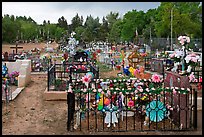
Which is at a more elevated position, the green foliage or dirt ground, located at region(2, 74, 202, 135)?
the green foliage

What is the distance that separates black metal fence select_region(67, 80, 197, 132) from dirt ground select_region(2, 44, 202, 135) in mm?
251

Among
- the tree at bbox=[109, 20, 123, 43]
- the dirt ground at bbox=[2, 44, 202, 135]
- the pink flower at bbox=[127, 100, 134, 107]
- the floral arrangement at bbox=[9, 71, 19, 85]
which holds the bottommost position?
the dirt ground at bbox=[2, 44, 202, 135]

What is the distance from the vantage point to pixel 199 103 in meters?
8.66

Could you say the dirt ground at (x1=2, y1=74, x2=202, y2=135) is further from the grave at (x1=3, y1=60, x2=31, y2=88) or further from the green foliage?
the green foliage

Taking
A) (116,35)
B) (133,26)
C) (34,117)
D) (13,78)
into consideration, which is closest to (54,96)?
(34,117)

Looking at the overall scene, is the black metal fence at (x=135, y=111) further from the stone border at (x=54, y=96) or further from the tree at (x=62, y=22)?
the tree at (x=62, y=22)

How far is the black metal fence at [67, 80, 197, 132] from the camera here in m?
6.75

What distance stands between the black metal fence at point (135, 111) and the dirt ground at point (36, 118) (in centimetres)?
25

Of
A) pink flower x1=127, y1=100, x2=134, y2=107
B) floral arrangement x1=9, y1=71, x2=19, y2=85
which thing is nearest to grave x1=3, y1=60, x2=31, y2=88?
floral arrangement x1=9, y1=71, x2=19, y2=85

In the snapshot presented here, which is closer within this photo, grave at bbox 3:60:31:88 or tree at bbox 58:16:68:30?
grave at bbox 3:60:31:88

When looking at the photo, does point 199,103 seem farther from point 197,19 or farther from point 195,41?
point 197,19

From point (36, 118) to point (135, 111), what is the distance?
253 centimetres

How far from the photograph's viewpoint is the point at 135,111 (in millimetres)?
7355

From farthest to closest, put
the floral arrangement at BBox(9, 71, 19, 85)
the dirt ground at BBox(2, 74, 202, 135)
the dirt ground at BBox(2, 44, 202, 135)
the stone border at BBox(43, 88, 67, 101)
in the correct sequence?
the floral arrangement at BBox(9, 71, 19, 85)
the stone border at BBox(43, 88, 67, 101)
the dirt ground at BBox(2, 74, 202, 135)
the dirt ground at BBox(2, 44, 202, 135)
